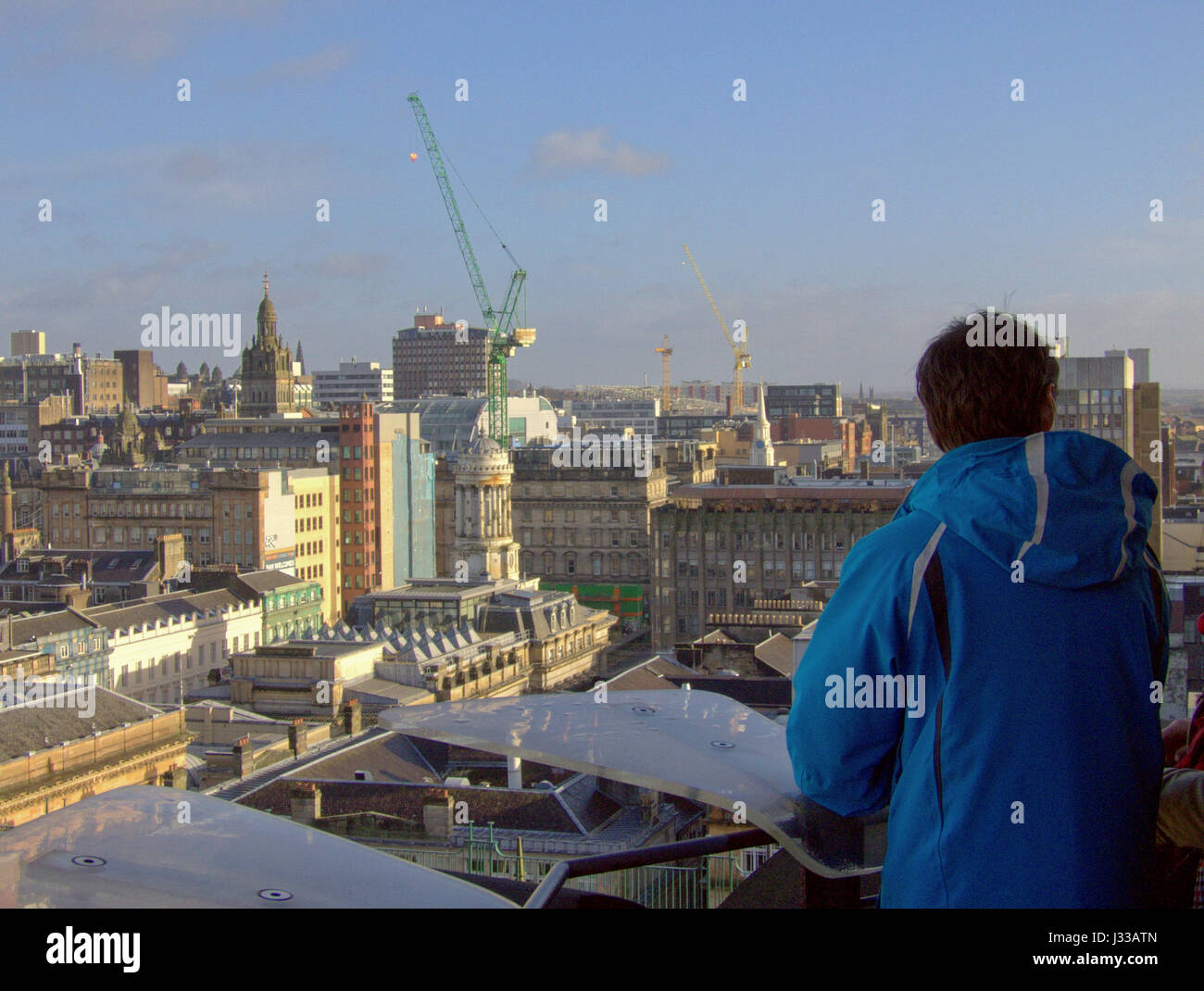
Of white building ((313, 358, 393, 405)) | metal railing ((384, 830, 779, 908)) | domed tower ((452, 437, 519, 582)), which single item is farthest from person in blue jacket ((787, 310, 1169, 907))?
white building ((313, 358, 393, 405))

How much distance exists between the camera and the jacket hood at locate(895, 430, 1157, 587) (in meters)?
2.82

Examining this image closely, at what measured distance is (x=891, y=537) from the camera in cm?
286

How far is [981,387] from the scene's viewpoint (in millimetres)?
3121

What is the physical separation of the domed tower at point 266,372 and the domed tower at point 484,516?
5306 centimetres

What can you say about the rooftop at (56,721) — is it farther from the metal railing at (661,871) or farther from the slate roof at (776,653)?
the metal railing at (661,871)

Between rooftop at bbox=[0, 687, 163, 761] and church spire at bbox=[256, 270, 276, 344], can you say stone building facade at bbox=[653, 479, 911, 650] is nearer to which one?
rooftop at bbox=[0, 687, 163, 761]

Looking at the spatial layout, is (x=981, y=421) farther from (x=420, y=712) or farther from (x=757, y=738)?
(x=420, y=712)

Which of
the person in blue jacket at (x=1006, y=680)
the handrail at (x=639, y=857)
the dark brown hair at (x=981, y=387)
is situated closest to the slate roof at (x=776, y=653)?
the handrail at (x=639, y=857)

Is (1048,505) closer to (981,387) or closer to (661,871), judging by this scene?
(981,387)

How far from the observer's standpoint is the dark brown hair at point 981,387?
3.12 metres

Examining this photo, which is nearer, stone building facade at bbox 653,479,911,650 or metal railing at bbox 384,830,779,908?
metal railing at bbox 384,830,779,908

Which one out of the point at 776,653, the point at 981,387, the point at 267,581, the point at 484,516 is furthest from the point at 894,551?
the point at 484,516

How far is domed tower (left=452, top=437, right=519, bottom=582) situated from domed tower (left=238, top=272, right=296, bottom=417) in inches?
2089

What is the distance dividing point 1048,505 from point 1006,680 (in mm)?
353
